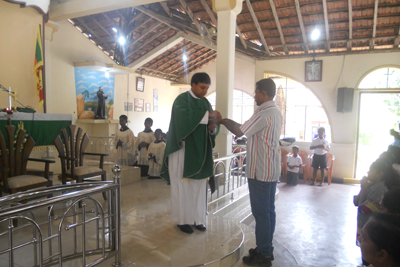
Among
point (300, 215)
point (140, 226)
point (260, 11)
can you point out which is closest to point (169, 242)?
point (140, 226)

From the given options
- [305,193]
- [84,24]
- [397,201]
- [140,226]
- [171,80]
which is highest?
[84,24]

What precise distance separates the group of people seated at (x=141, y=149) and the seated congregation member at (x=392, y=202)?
4192mm


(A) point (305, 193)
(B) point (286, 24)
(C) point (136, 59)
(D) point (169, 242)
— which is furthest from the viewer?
(C) point (136, 59)

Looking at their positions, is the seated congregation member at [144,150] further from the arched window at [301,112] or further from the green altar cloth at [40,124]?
the arched window at [301,112]

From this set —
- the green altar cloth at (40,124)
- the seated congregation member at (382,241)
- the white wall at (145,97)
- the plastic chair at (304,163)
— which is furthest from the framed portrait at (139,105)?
the seated congregation member at (382,241)

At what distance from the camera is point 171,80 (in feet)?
49.7

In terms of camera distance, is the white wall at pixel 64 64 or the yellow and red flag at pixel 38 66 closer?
the yellow and red flag at pixel 38 66

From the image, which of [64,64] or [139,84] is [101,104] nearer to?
[64,64]

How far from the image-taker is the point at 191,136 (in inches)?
105

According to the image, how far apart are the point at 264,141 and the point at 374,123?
8168mm

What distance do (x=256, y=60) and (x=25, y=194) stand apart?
29.7 feet

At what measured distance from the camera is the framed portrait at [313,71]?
9.00 metres

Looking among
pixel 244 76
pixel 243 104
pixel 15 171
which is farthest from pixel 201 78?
pixel 243 104

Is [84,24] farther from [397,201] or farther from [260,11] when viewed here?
[397,201]
